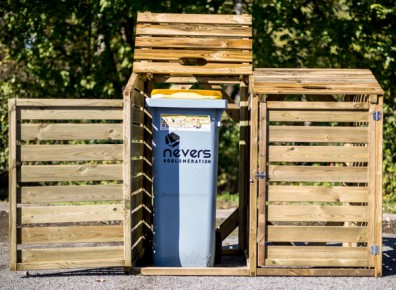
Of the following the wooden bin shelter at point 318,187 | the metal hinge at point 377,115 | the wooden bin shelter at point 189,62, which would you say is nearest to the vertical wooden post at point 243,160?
the wooden bin shelter at point 189,62

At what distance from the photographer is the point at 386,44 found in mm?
10781

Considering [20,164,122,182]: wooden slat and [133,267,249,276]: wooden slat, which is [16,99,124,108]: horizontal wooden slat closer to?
[20,164,122,182]: wooden slat

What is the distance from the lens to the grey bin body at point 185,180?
5676 mm

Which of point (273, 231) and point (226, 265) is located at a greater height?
point (273, 231)

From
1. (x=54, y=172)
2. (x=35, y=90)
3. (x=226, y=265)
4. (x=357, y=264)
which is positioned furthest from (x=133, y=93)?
(x=35, y=90)

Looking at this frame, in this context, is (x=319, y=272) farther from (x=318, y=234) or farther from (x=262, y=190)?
(x=262, y=190)

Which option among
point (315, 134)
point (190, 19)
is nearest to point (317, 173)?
point (315, 134)

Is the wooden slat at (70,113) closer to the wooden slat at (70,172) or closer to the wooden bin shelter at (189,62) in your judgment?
the wooden slat at (70,172)

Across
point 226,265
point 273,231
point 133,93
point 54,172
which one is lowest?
point 226,265

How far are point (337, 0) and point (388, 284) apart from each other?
7.15m

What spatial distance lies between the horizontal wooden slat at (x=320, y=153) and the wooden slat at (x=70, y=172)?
1.35 metres

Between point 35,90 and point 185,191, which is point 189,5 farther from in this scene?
point 185,191

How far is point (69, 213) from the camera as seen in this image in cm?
540

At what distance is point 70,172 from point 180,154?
97 centimetres
